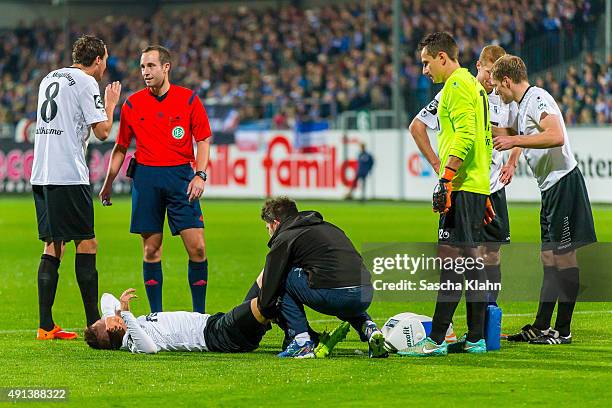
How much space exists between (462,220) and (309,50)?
119 feet

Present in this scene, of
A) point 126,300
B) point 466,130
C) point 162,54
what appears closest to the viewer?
point 466,130

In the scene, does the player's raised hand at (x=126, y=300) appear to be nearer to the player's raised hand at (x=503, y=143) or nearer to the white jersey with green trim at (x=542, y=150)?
the player's raised hand at (x=503, y=143)

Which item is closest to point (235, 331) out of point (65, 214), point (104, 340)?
point (104, 340)

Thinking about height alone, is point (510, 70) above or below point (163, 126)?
above

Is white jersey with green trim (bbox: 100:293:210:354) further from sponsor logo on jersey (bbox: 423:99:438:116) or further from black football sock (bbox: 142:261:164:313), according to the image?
sponsor logo on jersey (bbox: 423:99:438:116)

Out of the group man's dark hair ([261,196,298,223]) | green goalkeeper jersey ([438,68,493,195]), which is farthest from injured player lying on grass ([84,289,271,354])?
green goalkeeper jersey ([438,68,493,195])

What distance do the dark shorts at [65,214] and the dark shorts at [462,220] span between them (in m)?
3.06

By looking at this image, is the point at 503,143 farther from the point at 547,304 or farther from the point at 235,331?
the point at 235,331

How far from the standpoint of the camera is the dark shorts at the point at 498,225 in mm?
10133

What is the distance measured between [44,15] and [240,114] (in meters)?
16.6

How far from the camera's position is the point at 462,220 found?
8.62 meters

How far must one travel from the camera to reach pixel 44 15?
5456 cm

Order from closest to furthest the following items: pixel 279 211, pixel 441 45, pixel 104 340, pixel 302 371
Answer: pixel 302 371, pixel 441 45, pixel 279 211, pixel 104 340

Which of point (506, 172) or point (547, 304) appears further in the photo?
point (506, 172)
